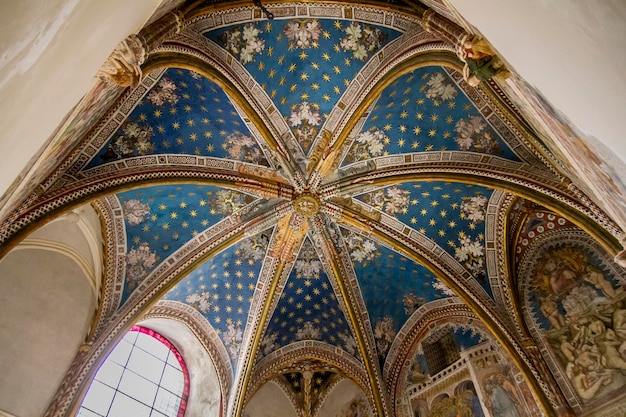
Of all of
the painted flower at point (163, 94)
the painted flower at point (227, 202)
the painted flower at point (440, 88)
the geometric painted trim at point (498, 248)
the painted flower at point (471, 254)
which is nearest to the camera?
the painted flower at point (163, 94)

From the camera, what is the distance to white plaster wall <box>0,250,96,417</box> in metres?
8.70

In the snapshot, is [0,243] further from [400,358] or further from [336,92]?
[400,358]

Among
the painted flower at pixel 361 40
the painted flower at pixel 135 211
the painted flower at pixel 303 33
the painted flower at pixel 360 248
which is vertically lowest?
the painted flower at pixel 135 211

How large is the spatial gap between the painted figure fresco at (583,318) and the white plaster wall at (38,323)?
9439mm

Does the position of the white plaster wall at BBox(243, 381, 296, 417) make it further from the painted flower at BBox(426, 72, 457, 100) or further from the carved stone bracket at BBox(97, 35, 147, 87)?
the carved stone bracket at BBox(97, 35, 147, 87)

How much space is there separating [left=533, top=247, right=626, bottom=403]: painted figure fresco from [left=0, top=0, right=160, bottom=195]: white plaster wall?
9.46 metres

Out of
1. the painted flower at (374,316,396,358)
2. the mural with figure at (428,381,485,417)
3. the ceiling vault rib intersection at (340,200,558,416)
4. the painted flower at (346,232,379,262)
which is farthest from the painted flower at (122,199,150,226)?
the mural with figure at (428,381,485,417)

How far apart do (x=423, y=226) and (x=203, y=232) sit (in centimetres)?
521

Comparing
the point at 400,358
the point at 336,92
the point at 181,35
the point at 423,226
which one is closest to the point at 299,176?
the point at 336,92

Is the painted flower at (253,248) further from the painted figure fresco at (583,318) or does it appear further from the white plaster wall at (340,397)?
the painted figure fresco at (583,318)

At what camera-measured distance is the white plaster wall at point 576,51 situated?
6.16 ft

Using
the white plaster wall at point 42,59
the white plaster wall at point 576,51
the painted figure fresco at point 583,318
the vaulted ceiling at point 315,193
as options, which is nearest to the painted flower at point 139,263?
the vaulted ceiling at point 315,193

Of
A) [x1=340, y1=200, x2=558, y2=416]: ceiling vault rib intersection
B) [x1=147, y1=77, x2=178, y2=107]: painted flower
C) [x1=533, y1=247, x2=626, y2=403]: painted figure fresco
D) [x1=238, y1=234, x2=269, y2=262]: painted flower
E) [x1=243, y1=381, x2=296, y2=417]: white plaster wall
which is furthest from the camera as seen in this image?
[x1=243, y1=381, x2=296, y2=417]: white plaster wall

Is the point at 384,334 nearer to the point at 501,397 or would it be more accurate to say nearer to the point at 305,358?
the point at 305,358
